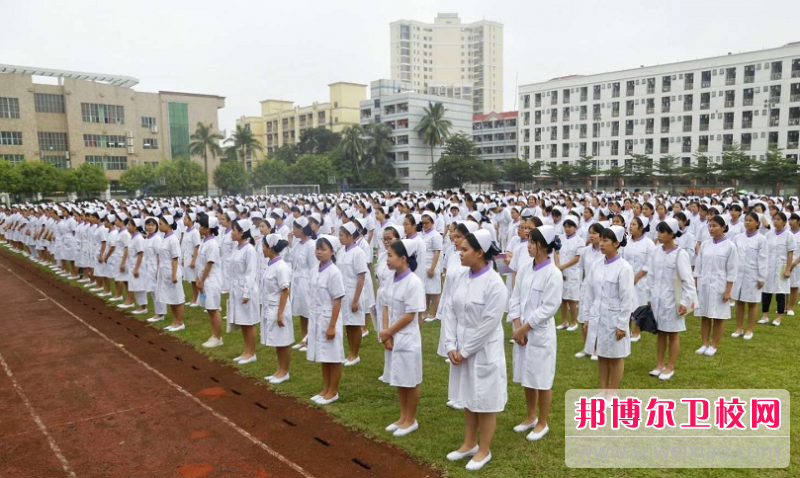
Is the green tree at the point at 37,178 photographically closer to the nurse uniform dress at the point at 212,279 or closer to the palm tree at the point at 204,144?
the palm tree at the point at 204,144

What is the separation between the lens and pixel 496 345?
422 centimetres

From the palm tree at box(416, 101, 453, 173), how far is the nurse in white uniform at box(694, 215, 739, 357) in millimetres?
53632

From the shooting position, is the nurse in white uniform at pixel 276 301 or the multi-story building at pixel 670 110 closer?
the nurse in white uniform at pixel 276 301

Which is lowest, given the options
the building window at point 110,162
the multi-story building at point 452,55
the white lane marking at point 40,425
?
the white lane marking at point 40,425

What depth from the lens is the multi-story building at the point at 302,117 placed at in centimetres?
7700

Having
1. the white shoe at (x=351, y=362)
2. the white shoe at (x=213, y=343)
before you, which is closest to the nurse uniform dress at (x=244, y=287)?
the white shoe at (x=213, y=343)

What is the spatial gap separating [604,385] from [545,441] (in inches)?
42.1

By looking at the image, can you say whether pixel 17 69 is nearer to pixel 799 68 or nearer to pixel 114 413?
pixel 114 413

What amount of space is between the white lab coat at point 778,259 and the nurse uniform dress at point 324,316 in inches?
280

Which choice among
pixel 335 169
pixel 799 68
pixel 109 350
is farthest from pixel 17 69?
pixel 799 68

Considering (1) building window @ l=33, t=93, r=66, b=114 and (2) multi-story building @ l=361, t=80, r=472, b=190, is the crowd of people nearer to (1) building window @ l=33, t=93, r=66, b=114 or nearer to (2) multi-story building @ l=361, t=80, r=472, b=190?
(1) building window @ l=33, t=93, r=66, b=114

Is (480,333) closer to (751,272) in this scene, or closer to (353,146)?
(751,272)

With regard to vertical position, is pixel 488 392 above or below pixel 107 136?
below

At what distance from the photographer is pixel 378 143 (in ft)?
197
